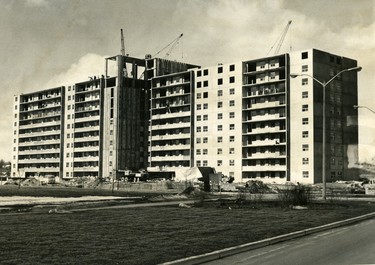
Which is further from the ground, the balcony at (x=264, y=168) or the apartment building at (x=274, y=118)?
the apartment building at (x=274, y=118)

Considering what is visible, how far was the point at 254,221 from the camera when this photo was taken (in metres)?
21.2

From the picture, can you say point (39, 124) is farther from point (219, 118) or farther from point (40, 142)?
point (219, 118)

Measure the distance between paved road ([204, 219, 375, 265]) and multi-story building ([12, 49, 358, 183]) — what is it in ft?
172

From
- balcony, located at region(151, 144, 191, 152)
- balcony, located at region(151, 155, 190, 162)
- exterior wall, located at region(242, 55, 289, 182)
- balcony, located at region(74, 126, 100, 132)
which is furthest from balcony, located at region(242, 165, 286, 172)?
balcony, located at region(74, 126, 100, 132)

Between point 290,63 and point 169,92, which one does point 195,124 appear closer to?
point 169,92

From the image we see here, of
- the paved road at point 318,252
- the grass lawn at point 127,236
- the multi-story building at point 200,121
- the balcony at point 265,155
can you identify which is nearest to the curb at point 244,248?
the paved road at point 318,252

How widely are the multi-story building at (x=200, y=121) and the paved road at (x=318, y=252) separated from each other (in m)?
52.4

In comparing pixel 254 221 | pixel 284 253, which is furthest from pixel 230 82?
pixel 284 253

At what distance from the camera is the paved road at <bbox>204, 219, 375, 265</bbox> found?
1183cm

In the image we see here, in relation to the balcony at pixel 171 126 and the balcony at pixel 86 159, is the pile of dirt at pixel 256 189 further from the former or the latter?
the balcony at pixel 86 159

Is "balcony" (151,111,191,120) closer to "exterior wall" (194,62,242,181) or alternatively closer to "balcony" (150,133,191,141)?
"exterior wall" (194,62,242,181)

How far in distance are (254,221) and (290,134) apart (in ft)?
270

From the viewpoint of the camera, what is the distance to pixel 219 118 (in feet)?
379

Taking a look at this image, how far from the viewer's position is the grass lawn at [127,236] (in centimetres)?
1155
